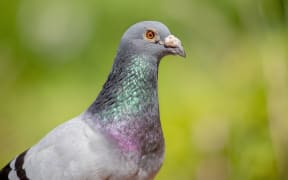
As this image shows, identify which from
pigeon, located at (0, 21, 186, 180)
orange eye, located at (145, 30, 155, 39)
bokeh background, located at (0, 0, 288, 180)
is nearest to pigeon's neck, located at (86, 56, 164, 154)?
pigeon, located at (0, 21, 186, 180)

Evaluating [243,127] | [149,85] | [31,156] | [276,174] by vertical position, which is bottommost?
[276,174]

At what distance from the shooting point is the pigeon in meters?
2.74

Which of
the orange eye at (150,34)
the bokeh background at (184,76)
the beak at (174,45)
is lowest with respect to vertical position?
the bokeh background at (184,76)

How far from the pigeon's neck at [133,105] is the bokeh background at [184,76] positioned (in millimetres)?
3285

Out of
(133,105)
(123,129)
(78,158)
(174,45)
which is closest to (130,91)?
(133,105)

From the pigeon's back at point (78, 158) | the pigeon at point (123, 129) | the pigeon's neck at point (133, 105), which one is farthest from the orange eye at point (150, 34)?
the pigeon's back at point (78, 158)

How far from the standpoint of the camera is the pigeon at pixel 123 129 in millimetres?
2736

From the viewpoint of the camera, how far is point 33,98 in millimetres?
7328

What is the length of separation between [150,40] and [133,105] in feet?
1.07

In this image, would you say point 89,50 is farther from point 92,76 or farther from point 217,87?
point 217,87

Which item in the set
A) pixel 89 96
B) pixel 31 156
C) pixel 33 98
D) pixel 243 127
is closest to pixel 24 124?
pixel 33 98

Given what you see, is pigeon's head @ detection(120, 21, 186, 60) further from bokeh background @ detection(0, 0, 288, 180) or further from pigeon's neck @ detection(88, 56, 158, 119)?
bokeh background @ detection(0, 0, 288, 180)

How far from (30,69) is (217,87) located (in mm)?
2333

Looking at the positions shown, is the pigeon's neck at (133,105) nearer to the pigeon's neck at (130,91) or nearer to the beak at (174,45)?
the pigeon's neck at (130,91)
